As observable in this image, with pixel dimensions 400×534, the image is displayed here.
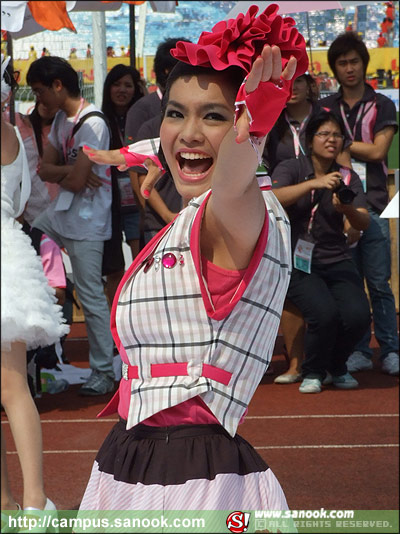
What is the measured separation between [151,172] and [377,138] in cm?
375

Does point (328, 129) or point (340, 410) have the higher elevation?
point (328, 129)

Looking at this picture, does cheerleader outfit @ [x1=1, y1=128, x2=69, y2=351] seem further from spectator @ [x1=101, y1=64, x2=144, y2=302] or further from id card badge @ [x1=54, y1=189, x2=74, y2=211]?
spectator @ [x1=101, y1=64, x2=144, y2=302]

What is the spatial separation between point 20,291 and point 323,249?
407 centimetres

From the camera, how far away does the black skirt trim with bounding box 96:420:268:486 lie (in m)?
1.60

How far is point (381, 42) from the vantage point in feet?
34.1

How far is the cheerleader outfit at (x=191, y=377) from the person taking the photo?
1.59m

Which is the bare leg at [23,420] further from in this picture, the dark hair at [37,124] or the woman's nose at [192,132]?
the dark hair at [37,124]

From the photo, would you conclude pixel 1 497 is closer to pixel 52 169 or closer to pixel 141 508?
pixel 141 508

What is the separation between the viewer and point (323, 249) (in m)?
5.23

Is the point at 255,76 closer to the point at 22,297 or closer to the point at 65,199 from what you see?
the point at 22,297

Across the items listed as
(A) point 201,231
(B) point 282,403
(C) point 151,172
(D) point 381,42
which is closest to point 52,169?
→ (B) point 282,403

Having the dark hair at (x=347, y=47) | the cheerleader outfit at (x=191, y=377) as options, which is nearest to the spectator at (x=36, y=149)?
the dark hair at (x=347, y=47)

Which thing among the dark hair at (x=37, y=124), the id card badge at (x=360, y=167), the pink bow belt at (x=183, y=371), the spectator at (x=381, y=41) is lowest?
the pink bow belt at (x=183, y=371)

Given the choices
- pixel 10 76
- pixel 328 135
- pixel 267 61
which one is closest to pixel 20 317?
pixel 267 61
